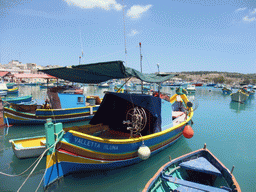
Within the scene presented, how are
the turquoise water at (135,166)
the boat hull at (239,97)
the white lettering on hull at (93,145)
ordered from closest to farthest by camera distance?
the white lettering on hull at (93,145) → the turquoise water at (135,166) → the boat hull at (239,97)

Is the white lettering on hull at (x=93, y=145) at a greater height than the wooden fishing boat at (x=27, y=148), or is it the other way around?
the white lettering on hull at (x=93, y=145)

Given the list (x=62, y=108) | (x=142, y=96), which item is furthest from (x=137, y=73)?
(x=62, y=108)

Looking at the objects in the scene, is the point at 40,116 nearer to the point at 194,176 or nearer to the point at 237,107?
the point at 194,176

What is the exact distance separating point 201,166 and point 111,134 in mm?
4841

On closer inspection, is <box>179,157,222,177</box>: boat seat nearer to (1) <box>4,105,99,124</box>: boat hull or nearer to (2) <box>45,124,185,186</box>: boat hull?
(2) <box>45,124,185,186</box>: boat hull

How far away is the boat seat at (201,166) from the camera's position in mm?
5849

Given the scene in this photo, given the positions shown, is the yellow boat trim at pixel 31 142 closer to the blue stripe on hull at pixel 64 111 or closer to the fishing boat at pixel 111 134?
the fishing boat at pixel 111 134

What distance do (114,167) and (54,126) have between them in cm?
334

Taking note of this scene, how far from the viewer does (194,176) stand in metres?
6.43

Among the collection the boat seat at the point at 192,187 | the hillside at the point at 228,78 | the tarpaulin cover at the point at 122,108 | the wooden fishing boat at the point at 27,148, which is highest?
the hillside at the point at 228,78

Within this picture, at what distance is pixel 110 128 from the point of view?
9.59m

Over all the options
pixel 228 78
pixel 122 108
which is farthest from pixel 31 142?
pixel 228 78

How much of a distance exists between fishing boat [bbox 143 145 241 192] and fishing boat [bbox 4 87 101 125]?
35.3 feet

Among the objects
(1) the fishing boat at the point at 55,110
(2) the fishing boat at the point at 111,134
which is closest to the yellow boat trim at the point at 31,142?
(2) the fishing boat at the point at 111,134
